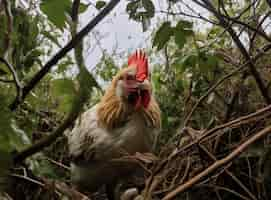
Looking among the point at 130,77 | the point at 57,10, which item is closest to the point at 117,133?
the point at 130,77

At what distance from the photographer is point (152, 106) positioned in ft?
4.99

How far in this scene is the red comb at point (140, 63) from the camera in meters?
1.50

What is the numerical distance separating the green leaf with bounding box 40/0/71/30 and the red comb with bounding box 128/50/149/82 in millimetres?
1177

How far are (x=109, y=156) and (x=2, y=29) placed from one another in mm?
1096

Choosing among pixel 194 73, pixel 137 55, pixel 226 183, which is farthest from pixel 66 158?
pixel 226 183

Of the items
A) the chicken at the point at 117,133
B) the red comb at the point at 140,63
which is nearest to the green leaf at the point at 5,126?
the chicken at the point at 117,133

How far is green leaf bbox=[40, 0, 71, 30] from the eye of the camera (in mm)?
306

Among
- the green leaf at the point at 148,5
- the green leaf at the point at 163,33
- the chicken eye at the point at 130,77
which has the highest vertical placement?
the green leaf at the point at 148,5

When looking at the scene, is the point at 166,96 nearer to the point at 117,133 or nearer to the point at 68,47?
the point at 117,133

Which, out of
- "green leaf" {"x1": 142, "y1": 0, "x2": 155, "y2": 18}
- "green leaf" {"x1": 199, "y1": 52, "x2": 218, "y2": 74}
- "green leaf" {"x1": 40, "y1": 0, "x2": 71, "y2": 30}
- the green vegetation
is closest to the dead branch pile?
the green vegetation

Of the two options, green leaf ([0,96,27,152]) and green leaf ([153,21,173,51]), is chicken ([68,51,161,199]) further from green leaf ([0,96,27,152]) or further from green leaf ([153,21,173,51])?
green leaf ([0,96,27,152])

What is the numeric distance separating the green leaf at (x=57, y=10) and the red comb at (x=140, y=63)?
1.18 metres

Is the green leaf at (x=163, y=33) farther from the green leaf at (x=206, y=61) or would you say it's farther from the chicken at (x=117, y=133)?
the chicken at (x=117, y=133)

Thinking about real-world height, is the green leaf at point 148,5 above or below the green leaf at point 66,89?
above
